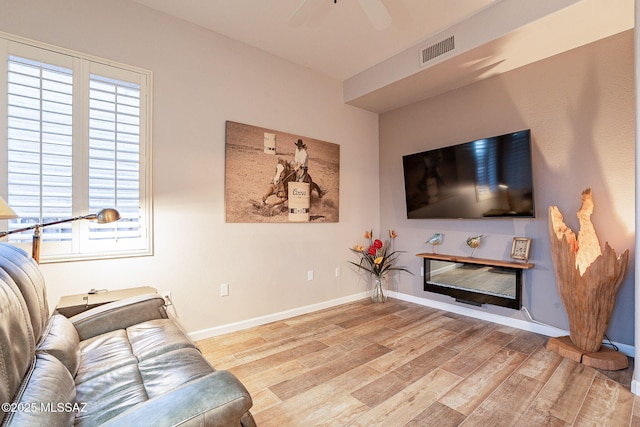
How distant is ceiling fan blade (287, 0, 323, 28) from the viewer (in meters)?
2.00

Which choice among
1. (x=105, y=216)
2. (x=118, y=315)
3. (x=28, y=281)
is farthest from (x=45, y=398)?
(x=105, y=216)

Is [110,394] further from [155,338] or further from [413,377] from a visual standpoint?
[413,377]

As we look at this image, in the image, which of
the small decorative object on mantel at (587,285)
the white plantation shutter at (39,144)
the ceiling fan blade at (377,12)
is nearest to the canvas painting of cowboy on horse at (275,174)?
the white plantation shutter at (39,144)

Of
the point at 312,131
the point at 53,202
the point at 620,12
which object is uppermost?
the point at 620,12

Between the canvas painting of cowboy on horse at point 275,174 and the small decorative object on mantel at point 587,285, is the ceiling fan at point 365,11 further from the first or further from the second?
the small decorative object on mantel at point 587,285

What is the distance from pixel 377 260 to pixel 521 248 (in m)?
1.64

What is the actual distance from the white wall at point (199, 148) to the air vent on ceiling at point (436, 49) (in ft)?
4.07

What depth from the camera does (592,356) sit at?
2344mm

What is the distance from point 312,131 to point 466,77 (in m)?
1.82

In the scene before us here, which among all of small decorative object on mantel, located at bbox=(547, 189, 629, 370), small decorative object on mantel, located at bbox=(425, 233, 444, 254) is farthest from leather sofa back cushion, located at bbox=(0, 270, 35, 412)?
small decorative object on mantel, located at bbox=(425, 233, 444, 254)

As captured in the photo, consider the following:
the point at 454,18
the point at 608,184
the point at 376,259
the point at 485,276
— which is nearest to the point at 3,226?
the point at 376,259

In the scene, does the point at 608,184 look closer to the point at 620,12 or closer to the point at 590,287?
the point at 590,287

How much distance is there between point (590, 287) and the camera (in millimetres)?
2309

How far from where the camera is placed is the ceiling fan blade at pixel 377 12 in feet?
6.47
